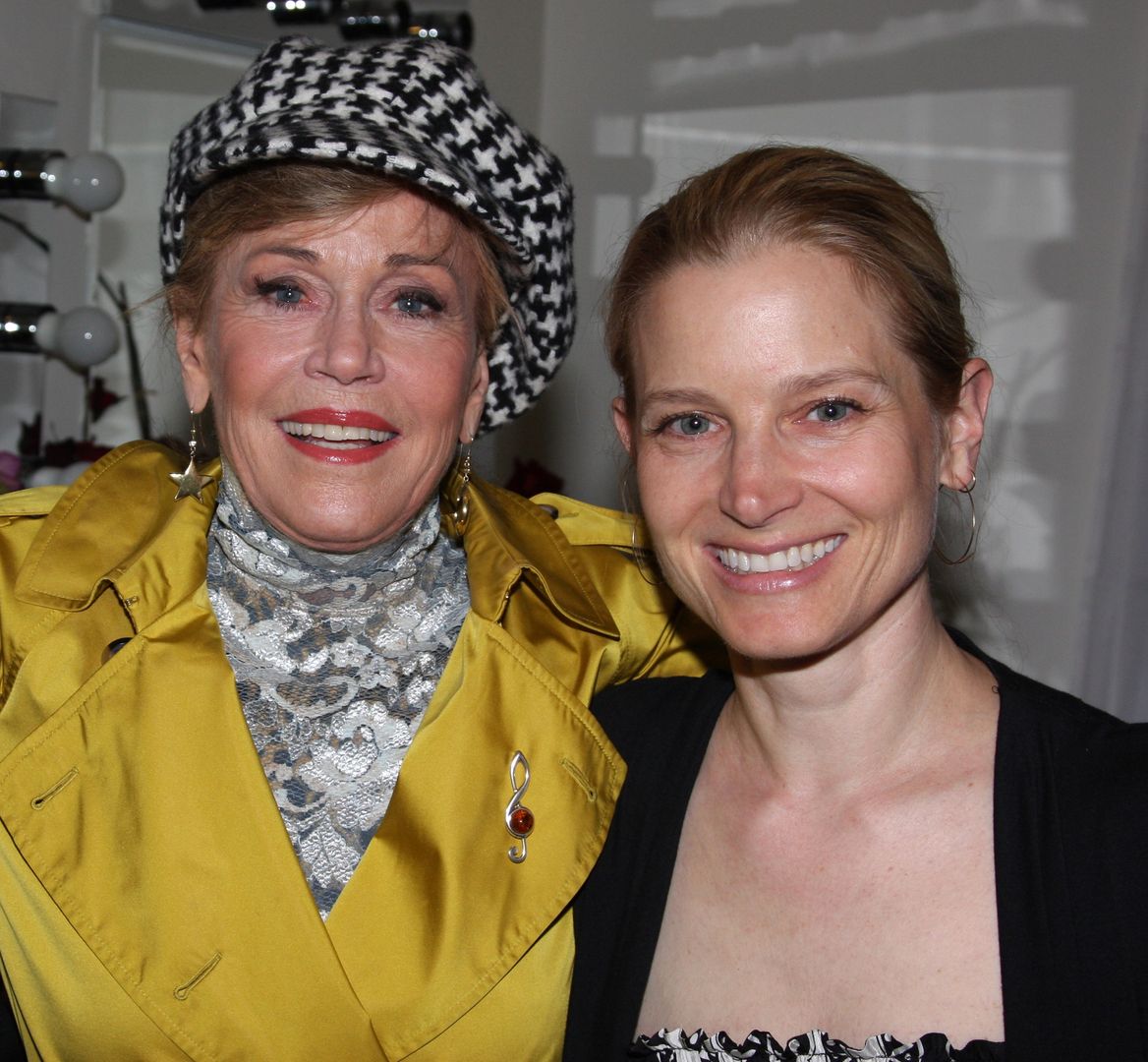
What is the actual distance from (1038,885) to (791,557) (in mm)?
445

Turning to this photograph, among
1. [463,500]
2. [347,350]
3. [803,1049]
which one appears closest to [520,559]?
[463,500]

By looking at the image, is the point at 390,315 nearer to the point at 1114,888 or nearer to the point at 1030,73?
the point at 1114,888

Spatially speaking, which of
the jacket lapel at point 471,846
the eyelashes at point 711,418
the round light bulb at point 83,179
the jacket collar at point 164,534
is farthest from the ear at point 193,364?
the round light bulb at point 83,179

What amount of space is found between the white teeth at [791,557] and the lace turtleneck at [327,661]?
490mm

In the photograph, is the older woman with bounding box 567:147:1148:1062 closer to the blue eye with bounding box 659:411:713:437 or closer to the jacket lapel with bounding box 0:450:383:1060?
the blue eye with bounding box 659:411:713:437

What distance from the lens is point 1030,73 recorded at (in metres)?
3.61

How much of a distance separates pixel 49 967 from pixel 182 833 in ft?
0.66

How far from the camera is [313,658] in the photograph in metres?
1.80

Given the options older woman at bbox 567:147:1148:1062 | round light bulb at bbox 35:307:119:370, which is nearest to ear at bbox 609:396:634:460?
older woman at bbox 567:147:1148:1062

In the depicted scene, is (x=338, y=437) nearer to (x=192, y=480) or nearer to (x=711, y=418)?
(x=192, y=480)

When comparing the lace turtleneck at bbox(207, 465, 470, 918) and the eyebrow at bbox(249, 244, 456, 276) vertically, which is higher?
the eyebrow at bbox(249, 244, 456, 276)

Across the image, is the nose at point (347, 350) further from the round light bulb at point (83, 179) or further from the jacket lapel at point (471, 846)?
the round light bulb at point (83, 179)

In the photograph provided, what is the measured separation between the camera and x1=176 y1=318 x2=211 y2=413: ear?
74.2 inches

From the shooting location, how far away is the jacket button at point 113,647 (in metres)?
1.69
